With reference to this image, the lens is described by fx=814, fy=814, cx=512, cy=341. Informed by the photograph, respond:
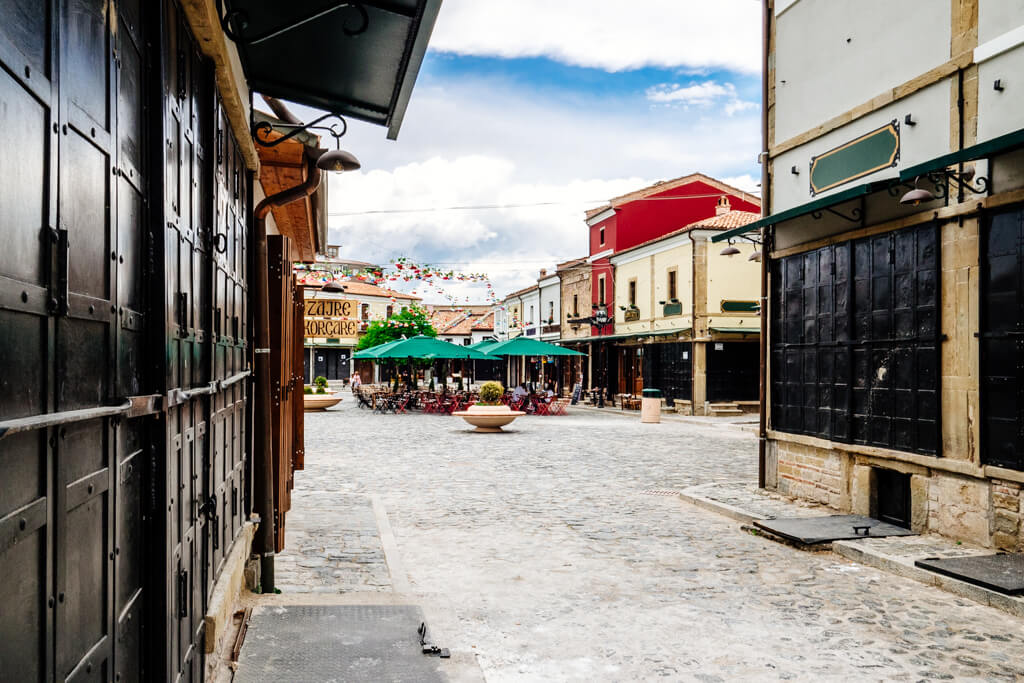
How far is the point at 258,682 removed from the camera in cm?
423

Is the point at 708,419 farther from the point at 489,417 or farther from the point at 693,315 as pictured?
the point at 489,417

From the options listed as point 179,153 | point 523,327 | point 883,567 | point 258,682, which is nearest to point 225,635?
point 258,682

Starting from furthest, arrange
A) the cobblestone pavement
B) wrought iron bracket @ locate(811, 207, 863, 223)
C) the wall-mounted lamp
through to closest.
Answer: wrought iron bracket @ locate(811, 207, 863, 223), the wall-mounted lamp, the cobblestone pavement

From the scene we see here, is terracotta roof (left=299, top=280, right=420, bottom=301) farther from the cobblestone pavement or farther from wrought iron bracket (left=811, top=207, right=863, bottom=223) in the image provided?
wrought iron bracket (left=811, top=207, right=863, bottom=223)

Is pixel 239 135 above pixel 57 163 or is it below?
above

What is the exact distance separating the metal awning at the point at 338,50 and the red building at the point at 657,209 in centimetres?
2917

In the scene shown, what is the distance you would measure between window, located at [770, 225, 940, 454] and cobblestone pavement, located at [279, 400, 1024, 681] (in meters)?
1.87

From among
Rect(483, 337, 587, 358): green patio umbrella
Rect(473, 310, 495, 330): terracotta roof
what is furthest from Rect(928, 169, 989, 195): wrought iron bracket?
Rect(473, 310, 495, 330): terracotta roof

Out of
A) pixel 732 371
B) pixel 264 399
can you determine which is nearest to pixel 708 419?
pixel 732 371

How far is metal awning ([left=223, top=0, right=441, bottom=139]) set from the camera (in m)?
4.54

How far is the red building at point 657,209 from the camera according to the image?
115ft

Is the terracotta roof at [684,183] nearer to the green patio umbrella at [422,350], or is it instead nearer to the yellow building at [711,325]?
the yellow building at [711,325]

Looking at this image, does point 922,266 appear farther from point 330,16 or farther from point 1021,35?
point 330,16

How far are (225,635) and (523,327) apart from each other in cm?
4816
